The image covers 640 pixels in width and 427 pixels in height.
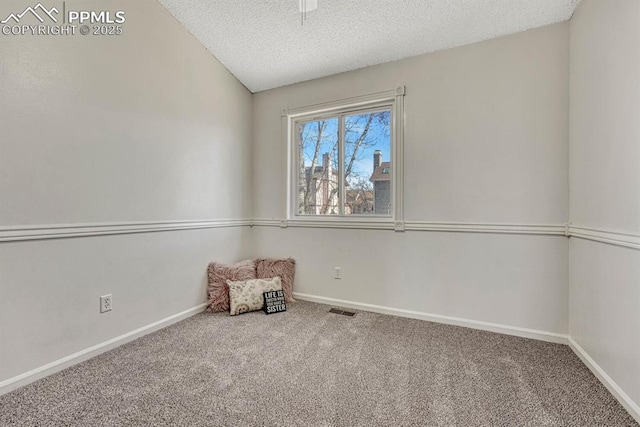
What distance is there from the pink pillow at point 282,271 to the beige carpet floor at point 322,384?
2.38ft

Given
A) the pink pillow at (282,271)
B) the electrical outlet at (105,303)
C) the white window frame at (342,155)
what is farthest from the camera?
the pink pillow at (282,271)

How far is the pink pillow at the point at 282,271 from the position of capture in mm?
2930

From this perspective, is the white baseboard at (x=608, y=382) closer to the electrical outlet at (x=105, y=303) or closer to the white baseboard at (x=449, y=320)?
the white baseboard at (x=449, y=320)

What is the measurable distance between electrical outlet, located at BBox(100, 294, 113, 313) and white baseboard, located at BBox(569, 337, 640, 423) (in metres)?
3.01

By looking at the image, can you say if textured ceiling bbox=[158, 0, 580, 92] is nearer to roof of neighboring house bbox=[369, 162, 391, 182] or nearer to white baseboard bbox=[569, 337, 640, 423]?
roof of neighboring house bbox=[369, 162, 391, 182]

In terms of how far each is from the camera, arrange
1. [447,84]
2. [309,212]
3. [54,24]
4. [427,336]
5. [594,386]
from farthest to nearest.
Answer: [309,212], [447,84], [427,336], [54,24], [594,386]

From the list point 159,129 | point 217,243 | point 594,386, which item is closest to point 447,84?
point 594,386

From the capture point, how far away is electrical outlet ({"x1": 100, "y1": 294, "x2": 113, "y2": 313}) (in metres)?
1.89

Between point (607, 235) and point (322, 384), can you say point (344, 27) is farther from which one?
point (322, 384)

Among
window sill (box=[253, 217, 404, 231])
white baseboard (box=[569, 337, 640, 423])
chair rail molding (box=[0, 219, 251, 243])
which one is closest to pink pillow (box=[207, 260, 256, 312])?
chair rail molding (box=[0, 219, 251, 243])

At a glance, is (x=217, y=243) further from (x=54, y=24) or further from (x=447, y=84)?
(x=447, y=84)

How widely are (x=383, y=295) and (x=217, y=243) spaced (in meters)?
1.72

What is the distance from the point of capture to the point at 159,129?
2.27 metres

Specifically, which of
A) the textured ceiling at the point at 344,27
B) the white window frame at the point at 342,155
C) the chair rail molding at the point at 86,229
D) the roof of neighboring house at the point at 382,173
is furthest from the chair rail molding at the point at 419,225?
the textured ceiling at the point at 344,27
